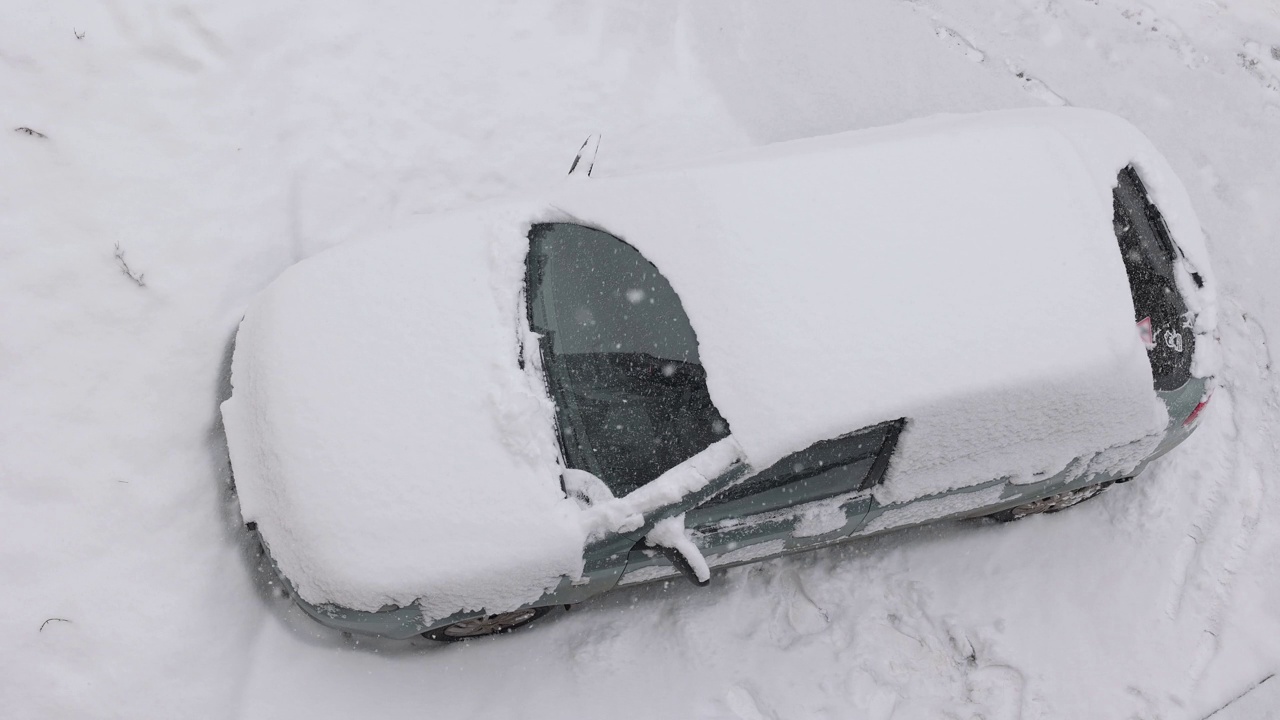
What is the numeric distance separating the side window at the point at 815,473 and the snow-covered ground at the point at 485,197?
85 centimetres

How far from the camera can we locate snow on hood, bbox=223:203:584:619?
291 cm

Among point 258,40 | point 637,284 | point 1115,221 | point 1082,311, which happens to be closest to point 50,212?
point 258,40

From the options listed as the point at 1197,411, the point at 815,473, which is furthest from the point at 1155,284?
the point at 815,473

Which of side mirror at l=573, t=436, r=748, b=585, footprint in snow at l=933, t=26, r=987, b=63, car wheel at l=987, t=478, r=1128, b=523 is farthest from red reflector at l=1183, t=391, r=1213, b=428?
footprint in snow at l=933, t=26, r=987, b=63

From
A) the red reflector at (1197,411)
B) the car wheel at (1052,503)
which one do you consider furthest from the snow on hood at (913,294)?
the car wheel at (1052,503)

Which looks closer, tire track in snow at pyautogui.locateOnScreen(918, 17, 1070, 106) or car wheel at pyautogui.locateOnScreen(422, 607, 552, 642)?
car wheel at pyautogui.locateOnScreen(422, 607, 552, 642)

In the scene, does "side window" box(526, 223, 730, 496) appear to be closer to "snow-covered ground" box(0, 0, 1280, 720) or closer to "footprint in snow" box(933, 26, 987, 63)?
"snow-covered ground" box(0, 0, 1280, 720)

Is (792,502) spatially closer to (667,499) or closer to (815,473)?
(815,473)

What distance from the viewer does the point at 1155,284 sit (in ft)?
12.0

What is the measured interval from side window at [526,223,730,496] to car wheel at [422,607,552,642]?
2.43 feet

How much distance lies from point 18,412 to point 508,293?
6.96 feet

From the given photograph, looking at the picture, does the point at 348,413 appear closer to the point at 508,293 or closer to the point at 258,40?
the point at 508,293

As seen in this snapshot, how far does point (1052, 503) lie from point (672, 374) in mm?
2106

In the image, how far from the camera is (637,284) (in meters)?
3.17
